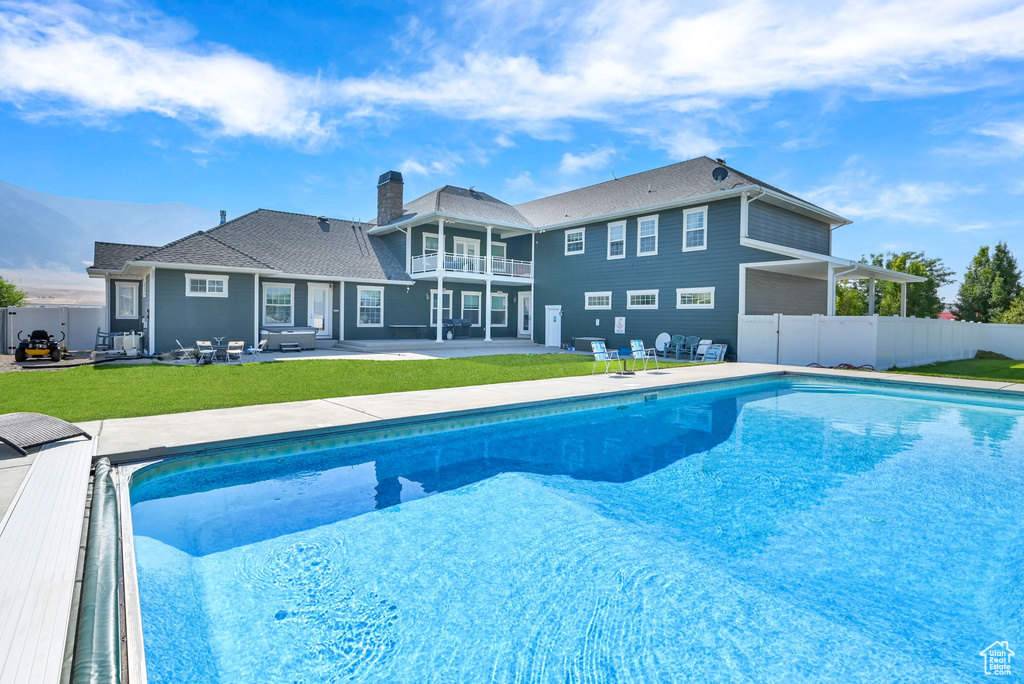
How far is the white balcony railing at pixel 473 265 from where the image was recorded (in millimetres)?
23078

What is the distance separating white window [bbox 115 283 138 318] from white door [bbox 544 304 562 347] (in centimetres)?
1759

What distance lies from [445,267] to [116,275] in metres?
13.0

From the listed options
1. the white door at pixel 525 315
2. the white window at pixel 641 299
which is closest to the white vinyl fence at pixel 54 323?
the white door at pixel 525 315

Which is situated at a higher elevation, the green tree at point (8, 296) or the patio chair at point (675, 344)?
the green tree at point (8, 296)

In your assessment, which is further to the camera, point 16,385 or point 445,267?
point 445,267

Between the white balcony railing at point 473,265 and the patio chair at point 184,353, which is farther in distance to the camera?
the white balcony railing at point 473,265

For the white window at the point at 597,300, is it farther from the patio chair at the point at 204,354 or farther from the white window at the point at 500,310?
the patio chair at the point at 204,354

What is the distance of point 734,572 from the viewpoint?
3826 mm

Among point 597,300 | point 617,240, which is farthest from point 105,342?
point 617,240

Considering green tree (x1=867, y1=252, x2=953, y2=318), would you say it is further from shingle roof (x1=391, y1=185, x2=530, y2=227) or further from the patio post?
the patio post

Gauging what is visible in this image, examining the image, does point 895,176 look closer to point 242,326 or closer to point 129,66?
point 242,326

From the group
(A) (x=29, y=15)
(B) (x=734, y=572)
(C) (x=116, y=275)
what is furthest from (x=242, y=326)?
(B) (x=734, y=572)

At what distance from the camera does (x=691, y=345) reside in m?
18.5

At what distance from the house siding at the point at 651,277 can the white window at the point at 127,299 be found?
17340 mm
